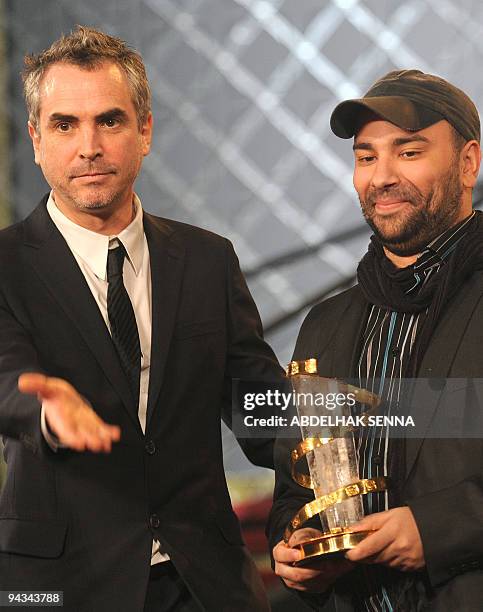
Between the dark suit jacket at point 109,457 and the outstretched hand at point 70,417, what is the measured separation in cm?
12

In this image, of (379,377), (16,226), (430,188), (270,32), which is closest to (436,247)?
(430,188)

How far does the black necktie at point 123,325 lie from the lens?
1692mm

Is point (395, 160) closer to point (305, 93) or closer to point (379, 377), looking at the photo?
point (379, 377)

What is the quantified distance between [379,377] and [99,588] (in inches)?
21.6

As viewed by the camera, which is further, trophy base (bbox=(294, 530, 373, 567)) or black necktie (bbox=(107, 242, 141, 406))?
black necktie (bbox=(107, 242, 141, 406))

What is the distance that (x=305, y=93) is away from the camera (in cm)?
231

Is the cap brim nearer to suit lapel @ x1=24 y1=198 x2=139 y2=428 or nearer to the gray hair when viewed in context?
the gray hair

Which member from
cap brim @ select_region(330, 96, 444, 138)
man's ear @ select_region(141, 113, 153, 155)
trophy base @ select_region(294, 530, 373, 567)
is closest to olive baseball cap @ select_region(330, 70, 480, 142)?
cap brim @ select_region(330, 96, 444, 138)

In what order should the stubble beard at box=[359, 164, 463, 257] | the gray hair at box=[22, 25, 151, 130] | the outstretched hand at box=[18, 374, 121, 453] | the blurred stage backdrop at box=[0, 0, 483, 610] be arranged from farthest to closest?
the blurred stage backdrop at box=[0, 0, 483, 610] → the gray hair at box=[22, 25, 151, 130] → the stubble beard at box=[359, 164, 463, 257] → the outstretched hand at box=[18, 374, 121, 453]

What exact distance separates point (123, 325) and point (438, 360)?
1.67 ft

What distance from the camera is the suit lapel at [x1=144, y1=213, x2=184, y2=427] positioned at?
169 centimetres

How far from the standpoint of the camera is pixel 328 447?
4.90 feet

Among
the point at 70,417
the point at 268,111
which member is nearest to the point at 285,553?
the point at 70,417

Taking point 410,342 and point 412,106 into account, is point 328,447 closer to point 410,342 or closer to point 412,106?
point 410,342
